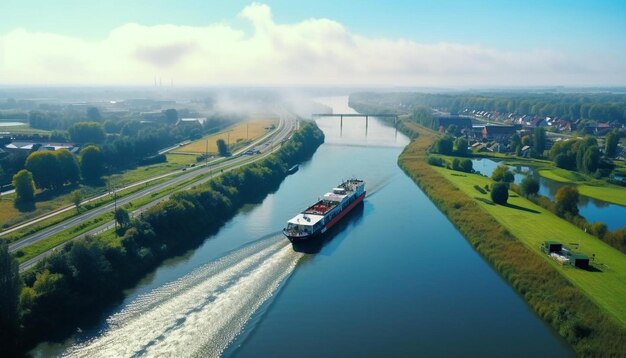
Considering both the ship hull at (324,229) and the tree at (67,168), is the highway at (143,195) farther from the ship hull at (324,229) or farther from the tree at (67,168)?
the ship hull at (324,229)

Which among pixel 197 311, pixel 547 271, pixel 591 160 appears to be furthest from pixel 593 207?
pixel 197 311

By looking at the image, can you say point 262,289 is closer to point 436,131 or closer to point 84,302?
point 84,302

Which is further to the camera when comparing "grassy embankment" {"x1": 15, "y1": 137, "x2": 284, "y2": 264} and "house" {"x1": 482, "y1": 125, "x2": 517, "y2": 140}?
"house" {"x1": 482, "y1": 125, "x2": 517, "y2": 140}

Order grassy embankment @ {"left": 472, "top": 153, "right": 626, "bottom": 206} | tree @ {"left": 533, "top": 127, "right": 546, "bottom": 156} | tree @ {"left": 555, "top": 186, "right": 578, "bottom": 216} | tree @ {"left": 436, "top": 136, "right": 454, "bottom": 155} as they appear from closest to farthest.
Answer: tree @ {"left": 555, "top": 186, "right": 578, "bottom": 216} < grassy embankment @ {"left": 472, "top": 153, "right": 626, "bottom": 206} < tree @ {"left": 436, "top": 136, "right": 454, "bottom": 155} < tree @ {"left": 533, "top": 127, "right": 546, "bottom": 156}

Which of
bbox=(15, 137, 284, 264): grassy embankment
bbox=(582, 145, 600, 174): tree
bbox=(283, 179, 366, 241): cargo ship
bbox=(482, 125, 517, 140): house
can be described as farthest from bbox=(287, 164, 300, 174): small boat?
bbox=(482, 125, 517, 140): house

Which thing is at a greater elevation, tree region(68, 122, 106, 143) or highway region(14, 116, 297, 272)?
tree region(68, 122, 106, 143)

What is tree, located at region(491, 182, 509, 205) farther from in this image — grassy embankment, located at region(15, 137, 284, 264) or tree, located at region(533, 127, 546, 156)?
tree, located at region(533, 127, 546, 156)

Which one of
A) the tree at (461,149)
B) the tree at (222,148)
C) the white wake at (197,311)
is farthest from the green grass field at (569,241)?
the tree at (222,148)
